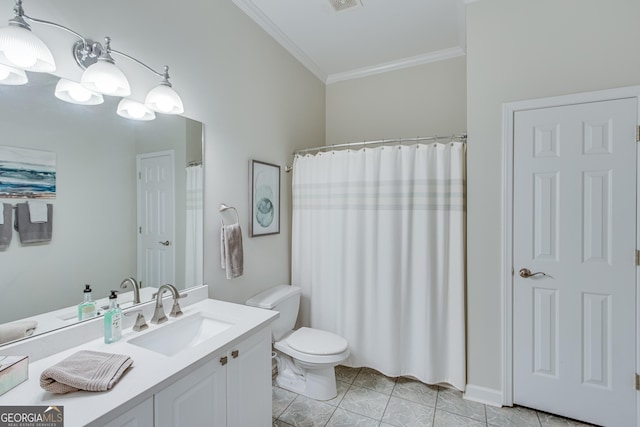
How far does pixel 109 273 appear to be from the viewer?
1.38 metres

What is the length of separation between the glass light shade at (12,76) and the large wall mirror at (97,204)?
0.02 meters

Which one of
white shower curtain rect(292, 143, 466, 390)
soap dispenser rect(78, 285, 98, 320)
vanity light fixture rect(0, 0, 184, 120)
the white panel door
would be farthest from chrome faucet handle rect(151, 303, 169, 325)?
the white panel door

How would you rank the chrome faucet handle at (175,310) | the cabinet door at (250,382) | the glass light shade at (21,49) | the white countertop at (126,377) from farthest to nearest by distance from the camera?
the chrome faucet handle at (175,310) < the cabinet door at (250,382) < the glass light shade at (21,49) < the white countertop at (126,377)

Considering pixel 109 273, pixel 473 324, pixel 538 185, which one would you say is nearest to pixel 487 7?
pixel 538 185

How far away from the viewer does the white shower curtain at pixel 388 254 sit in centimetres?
214

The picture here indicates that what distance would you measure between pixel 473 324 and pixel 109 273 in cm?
223

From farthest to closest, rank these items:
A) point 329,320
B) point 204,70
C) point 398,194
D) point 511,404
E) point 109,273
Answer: point 329,320 → point 398,194 → point 511,404 → point 204,70 → point 109,273

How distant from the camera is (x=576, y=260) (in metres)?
1.83

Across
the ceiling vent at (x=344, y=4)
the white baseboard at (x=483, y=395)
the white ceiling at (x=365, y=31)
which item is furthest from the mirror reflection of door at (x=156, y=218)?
the white baseboard at (x=483, y=395)

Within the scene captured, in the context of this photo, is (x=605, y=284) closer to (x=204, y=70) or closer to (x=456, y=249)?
(x=456, y=249)

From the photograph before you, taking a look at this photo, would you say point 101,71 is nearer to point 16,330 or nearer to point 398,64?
point 16,330

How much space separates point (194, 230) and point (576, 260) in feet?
7.73

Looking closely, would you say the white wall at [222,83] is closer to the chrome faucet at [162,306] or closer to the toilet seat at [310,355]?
the chrome faucet at [162,306]

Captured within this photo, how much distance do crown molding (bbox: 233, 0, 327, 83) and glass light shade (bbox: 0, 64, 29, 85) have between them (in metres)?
1.44
